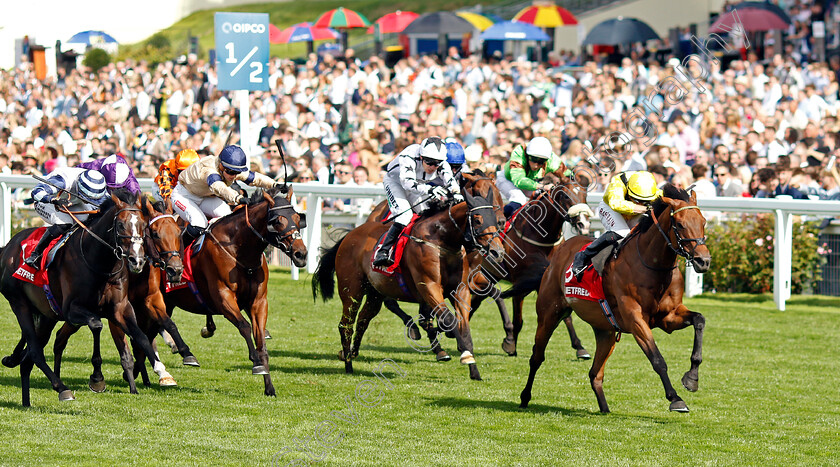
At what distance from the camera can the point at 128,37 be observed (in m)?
41.9

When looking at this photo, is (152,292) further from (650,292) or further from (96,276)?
(650,292)

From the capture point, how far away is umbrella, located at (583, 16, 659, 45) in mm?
19734

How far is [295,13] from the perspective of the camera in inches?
1742

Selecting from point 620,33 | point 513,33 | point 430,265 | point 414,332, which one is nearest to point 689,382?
point 430,265

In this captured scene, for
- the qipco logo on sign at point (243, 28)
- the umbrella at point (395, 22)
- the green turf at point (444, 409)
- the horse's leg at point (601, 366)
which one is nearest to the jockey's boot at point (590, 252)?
the horse's leg at point (601, 366)

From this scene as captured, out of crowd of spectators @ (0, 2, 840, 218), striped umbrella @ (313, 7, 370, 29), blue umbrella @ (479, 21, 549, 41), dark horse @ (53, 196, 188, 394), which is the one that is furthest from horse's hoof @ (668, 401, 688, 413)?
striped umbrella @ (313, 7, 370, 29)

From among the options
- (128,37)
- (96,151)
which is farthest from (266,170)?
(128,37)

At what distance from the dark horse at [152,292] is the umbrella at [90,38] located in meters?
24.7

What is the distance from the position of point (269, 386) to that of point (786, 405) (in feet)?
11.6

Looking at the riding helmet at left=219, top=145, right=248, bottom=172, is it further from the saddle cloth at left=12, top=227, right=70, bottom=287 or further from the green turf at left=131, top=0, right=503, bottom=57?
the green turf at left=131, top=0, right=503, bottom=57

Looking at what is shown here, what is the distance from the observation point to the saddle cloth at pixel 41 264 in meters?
7.83

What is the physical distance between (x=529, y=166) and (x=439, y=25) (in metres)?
13.2

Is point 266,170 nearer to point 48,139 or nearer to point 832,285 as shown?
point 48,139

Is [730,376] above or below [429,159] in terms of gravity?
below
